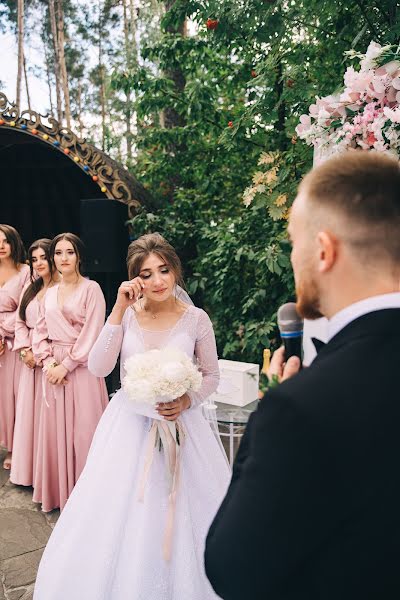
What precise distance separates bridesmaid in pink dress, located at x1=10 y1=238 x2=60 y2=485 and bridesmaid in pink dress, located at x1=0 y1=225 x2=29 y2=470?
Answer: 0.87ft

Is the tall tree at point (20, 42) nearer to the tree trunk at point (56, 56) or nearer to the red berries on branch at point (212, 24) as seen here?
the tree trunk at point (56, 56)

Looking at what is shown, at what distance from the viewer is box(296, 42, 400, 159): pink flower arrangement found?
158cm

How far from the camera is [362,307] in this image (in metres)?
0.81

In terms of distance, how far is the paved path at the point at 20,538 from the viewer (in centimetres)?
256

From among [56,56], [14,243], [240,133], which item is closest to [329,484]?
[14,243]

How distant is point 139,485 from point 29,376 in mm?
1916

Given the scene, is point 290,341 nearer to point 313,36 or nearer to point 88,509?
point 88,509

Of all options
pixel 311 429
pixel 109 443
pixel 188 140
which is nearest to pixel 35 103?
pixel 188 140

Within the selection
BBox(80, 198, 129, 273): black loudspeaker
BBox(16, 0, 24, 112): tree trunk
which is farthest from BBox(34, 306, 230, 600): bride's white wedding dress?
BBox(16, 0, 24, 112): tree trunk

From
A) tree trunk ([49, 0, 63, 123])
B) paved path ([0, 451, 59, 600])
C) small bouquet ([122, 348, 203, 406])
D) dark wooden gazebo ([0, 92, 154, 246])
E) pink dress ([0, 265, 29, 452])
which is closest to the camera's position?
small bouquet ([122, 348, 203, 406])

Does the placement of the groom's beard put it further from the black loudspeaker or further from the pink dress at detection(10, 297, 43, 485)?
the black loudspeaker

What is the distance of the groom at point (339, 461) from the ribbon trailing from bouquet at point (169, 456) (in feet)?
4.12

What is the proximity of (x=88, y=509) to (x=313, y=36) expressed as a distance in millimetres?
3815

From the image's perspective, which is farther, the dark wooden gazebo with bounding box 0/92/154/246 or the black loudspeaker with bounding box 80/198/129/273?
the dark wooden gazebo with bounding box 0/92/154/246
